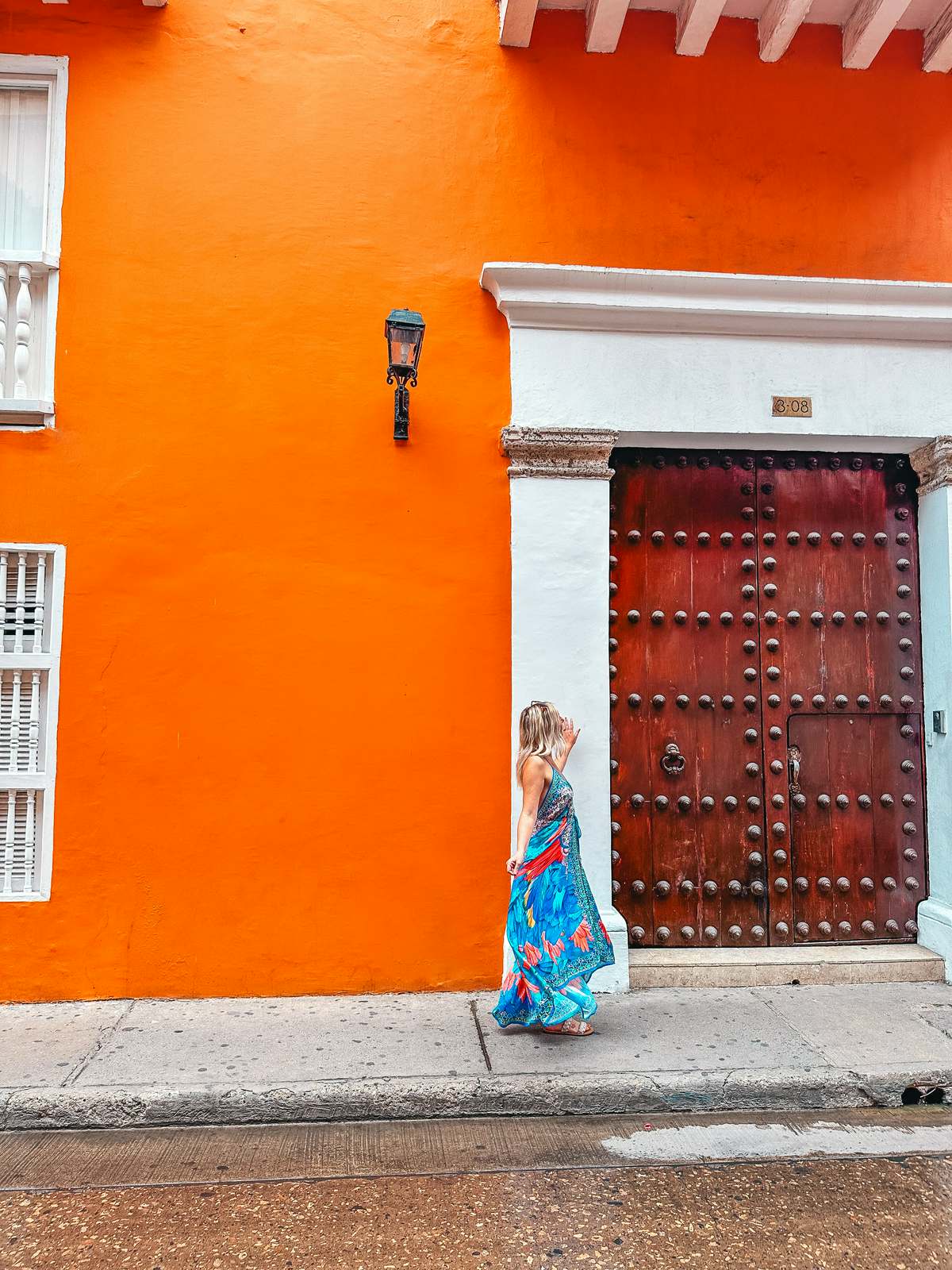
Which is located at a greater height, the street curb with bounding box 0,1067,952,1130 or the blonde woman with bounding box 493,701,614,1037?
the blonde woman with bounding box 493,701,614,1037

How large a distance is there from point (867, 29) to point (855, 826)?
4.19m

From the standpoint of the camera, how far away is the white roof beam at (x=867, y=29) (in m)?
4.84

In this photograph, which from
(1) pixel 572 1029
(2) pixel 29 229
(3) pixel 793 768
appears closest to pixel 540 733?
(1) pixel 572 1029

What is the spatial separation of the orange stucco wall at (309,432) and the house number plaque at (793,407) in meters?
0.73

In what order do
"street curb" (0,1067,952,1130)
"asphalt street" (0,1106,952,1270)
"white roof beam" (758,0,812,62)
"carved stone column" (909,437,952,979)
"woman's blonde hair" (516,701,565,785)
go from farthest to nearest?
1. "carved stone column" (909,437,952,979)
2. "white roof beam" (758,0,812,62)
3. "woman's blonde hair" (516,701,565,785)
4. "street curb" (0,1067,952,1130)
5. "asphalt street" (0,1106,952,1270)

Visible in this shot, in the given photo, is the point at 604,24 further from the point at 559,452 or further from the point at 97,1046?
the point at 97,1046

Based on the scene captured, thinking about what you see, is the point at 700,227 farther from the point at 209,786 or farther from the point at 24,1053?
the point at 24,1053

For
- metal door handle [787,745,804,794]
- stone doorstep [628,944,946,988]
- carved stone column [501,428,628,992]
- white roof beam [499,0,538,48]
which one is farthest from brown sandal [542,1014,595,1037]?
white roof beam [499,0,538,48]

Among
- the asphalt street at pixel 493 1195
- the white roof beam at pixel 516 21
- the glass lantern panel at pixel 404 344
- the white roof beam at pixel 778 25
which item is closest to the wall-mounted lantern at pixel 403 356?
the glass lantern panel at pixel 404 344

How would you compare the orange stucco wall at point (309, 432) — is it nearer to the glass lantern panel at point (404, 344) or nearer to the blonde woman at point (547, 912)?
the glass lantern panel at point (404, 344)

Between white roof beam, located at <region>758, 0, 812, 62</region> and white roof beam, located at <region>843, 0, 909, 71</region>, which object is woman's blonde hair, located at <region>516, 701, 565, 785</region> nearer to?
white roof beam, located at <region>758, 0, 812, 62</region>

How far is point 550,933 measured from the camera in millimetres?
4062

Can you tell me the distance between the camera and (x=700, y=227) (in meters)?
5.04

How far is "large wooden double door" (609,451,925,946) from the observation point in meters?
4.98
